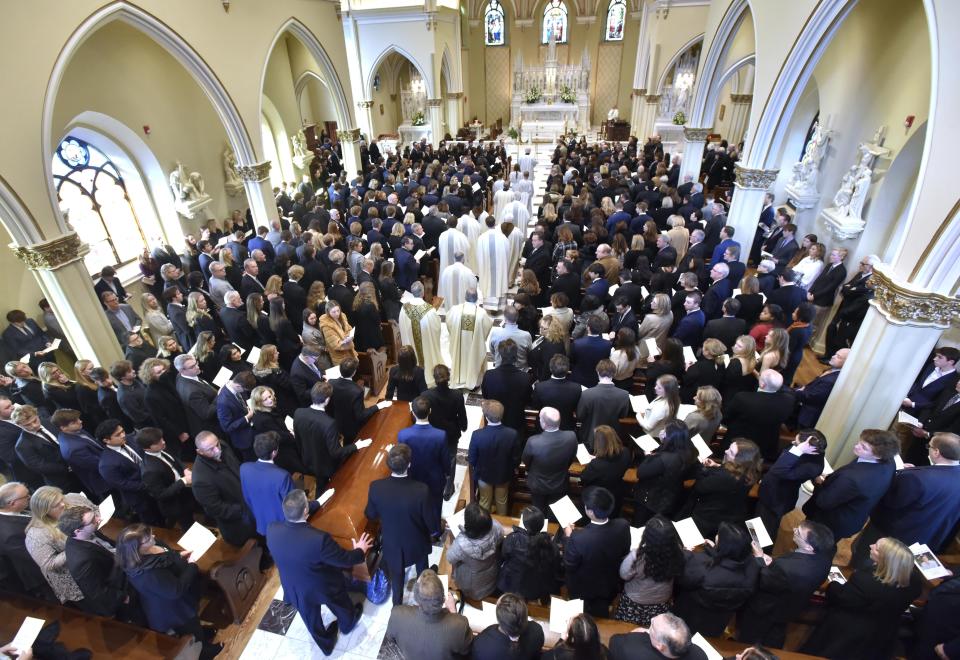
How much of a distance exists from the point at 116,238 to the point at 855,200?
14.3m

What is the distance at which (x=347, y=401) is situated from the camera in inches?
187

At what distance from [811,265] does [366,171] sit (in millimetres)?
12492

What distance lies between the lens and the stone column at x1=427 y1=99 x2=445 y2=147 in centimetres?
1938

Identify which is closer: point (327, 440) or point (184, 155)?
point (327, 440)

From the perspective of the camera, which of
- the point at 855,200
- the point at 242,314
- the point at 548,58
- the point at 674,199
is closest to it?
the point at 242,314

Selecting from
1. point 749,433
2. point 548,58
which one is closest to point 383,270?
point 749,433

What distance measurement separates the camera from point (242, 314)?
247 inches

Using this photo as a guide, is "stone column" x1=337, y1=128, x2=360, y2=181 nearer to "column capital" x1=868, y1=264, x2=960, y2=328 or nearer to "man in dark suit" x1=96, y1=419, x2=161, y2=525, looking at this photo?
"man in dark suit" x1=96, y1=419, x2=161, y2=525

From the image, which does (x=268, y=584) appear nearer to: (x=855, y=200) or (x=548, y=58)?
(x=855, y=200)

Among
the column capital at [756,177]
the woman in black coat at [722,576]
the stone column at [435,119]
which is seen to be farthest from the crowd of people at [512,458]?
the stone column at [435,119]

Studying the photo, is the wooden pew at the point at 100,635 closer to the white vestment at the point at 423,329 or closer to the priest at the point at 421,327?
the white vestment at the point at 423,329

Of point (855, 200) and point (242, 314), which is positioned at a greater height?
point (855, 200)

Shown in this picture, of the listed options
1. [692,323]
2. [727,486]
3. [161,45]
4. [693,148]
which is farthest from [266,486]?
[693,148]

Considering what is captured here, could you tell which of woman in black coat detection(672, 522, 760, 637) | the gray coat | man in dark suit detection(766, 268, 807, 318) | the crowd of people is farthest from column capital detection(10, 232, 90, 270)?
man in dark suit detection(766, 268, 807, 318)
